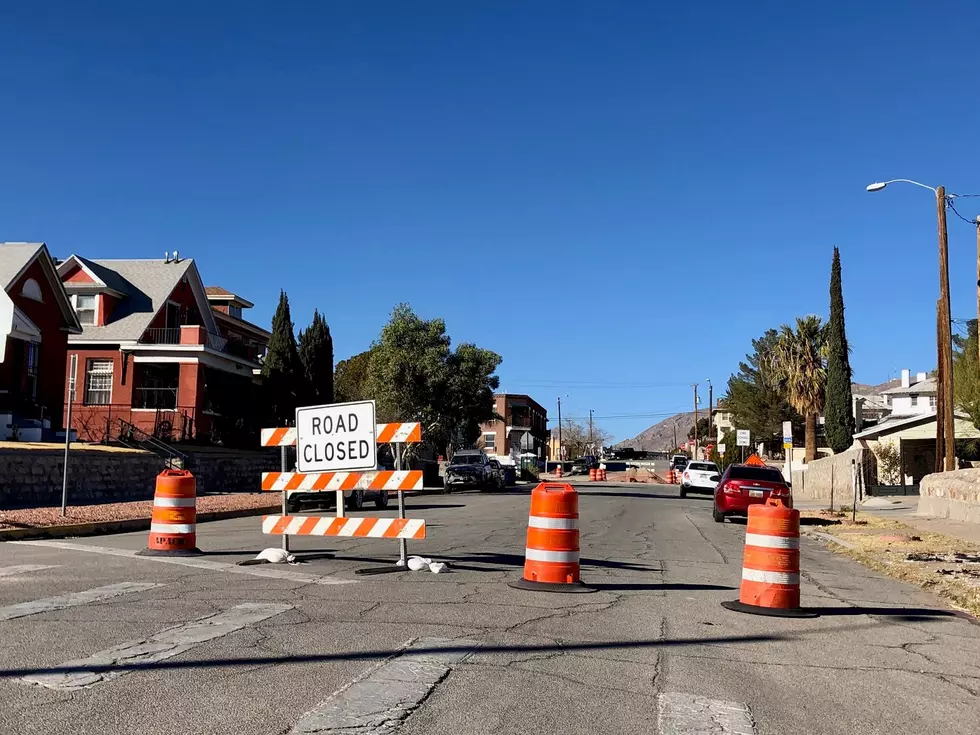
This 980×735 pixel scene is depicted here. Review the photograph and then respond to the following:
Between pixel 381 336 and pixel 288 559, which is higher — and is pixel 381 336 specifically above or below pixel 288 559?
above

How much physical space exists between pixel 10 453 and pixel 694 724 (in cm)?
2094

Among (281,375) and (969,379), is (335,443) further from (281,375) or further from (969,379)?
(281,375)

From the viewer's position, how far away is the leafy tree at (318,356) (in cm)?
4722

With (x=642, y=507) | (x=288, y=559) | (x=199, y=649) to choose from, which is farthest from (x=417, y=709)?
(x=642, y=507)

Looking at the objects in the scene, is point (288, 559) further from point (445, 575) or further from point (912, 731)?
point (912, 731)

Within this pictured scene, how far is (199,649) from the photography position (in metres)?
6.37

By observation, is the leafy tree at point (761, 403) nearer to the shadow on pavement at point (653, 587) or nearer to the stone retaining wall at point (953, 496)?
the stone retaining wall at point (953, 496)

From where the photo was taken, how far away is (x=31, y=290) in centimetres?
3378

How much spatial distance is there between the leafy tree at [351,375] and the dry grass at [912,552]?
155 ft

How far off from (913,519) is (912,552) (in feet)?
30.2

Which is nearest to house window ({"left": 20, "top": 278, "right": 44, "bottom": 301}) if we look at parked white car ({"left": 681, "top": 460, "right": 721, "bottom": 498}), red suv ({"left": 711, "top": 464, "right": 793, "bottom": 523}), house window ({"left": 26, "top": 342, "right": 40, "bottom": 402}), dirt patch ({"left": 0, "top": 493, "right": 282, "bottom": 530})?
house window ({"left": 26, "top": 342, "right": 40, "bottom": 402})

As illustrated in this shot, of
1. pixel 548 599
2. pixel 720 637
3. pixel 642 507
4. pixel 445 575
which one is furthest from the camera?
pixel 642 507

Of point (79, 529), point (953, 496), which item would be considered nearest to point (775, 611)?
point (79, 529)

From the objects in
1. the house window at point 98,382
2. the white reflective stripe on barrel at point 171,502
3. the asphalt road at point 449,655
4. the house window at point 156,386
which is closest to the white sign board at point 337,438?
the asphalt road at point 449,655
